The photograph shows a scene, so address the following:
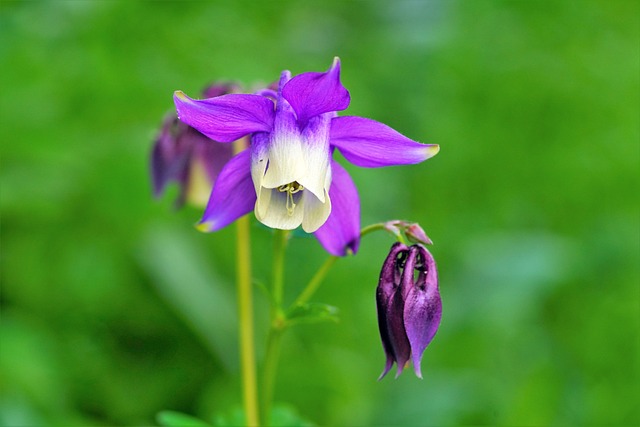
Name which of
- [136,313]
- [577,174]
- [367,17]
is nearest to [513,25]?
[367,17]

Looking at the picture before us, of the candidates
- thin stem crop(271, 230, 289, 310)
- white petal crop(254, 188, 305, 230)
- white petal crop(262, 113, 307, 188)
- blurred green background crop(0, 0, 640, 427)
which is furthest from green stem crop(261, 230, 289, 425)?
blurred green background crop(0, 0, 640, 427)

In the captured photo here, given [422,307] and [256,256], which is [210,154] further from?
[256,256]

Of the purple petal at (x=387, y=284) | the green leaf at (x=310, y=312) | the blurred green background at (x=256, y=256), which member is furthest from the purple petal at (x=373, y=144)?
the blurred green background at (x=256, y=256)

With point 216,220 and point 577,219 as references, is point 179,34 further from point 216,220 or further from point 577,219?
point 216,220

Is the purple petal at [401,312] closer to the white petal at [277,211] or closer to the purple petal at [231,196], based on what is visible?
the white petal at [277,211]

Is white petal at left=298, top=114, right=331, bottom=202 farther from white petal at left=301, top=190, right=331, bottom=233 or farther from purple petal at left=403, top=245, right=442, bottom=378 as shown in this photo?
purple petal at left=403, top=245, right=442, bottom=378

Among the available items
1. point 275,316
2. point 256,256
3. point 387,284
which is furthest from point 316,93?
point 256,256
